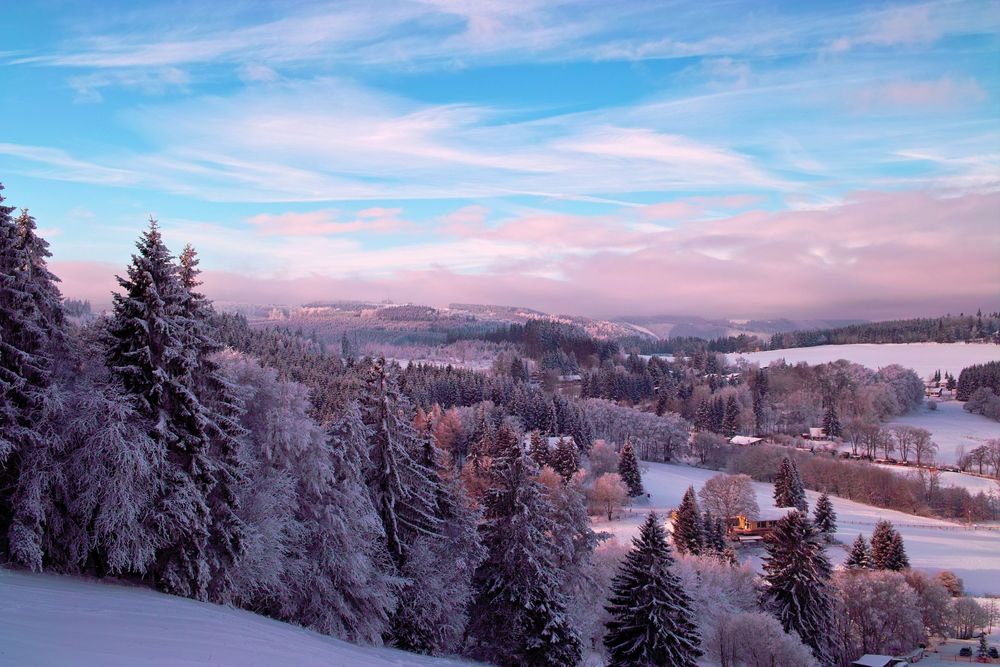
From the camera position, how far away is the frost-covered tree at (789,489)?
72.4m

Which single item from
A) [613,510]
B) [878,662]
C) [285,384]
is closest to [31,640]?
[285,384]

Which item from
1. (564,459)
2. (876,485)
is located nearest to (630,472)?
(564,459)

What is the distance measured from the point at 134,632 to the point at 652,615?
15.8 meters

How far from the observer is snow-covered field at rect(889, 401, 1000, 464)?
357ft

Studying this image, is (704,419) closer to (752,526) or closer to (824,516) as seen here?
(752,526)

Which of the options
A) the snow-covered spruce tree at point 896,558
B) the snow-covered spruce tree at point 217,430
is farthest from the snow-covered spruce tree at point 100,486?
the snow-covered spruce tree at point 896,558

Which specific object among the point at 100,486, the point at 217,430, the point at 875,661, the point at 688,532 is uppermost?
the point at 217,430

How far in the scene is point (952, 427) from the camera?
415 ft

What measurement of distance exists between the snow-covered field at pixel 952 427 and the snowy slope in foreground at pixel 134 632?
119 metres

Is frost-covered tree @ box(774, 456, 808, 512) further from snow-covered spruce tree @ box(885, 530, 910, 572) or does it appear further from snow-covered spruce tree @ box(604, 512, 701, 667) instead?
snow-covered spruce tree @ box(604, 512, 701, 667)

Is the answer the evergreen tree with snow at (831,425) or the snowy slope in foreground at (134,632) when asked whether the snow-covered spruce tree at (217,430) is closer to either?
the snowy slope in foreground at (134,632)

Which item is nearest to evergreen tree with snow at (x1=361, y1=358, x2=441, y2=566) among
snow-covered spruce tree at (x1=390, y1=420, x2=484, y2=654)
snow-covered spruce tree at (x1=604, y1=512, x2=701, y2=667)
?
snow-covered spruce tree at (x1=390, y1=420, x2=484, y2=654)

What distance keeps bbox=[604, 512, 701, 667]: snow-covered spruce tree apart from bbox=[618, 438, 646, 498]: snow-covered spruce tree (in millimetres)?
54152

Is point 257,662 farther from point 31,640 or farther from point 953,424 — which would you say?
point 953,424
